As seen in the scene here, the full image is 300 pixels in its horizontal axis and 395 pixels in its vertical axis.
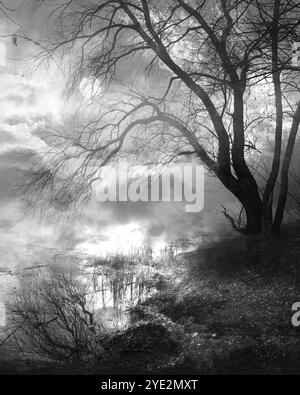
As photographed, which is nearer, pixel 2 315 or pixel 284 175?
pixel 2 315

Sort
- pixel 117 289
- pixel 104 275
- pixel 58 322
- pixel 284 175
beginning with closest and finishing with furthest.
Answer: pixel 58 322, pixel 117 289, pixel 284 175, pixel 104 275

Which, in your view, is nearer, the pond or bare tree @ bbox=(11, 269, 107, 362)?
bare tree @ bbox=(11, 269, 107, 362)

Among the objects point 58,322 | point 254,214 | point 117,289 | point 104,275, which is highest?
point 254,214

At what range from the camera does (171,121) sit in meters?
12.7

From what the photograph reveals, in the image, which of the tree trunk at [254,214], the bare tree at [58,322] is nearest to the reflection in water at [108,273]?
the bare tree at [58,322]

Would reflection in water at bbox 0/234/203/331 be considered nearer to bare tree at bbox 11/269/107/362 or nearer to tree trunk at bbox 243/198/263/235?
bare tree at bbox 11/269/107/362

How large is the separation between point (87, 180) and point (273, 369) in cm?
828

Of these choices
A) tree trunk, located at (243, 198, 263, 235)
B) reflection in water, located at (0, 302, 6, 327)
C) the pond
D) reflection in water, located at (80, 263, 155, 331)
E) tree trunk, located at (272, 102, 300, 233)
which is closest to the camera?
reflection in water, located at (0, 302, 6, 327)

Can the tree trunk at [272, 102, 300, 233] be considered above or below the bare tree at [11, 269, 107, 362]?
above

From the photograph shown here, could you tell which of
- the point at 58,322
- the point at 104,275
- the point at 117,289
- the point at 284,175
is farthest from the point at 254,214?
the point at 58,322

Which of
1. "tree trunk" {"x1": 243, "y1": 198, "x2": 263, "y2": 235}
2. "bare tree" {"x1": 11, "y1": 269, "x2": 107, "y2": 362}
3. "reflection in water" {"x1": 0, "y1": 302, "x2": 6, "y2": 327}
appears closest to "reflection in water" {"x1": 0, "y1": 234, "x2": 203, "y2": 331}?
"reflection in water" {"x1": 0, "y1": 302, "x2": 6, "y2": 327}

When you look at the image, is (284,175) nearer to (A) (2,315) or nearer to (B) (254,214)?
(B) (254,214)

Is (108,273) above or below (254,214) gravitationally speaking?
below

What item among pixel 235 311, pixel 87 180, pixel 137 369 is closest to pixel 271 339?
pixel 235 311
